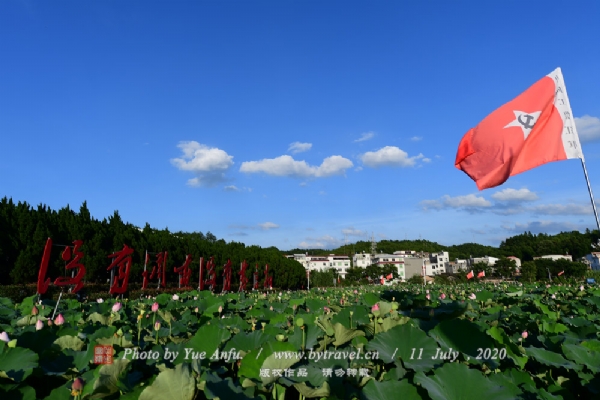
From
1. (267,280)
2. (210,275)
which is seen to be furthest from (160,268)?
(267,280)

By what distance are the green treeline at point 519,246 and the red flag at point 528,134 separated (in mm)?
74859

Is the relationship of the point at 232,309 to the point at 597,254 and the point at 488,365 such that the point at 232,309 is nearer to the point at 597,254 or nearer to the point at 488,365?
the point at 488,365

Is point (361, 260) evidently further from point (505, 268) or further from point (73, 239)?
point (73, 239)

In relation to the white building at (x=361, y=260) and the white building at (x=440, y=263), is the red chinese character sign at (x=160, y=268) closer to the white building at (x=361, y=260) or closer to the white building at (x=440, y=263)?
the white building at (x=361, y=260)

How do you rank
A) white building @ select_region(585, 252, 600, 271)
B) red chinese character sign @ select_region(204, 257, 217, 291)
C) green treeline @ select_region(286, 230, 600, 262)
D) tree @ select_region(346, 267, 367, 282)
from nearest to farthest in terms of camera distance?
red chinese character sign @ select_region(204, 257, 217, 291)
tree @ select_region(346, 267, 367, 282)
white building @ select_region(585, 252, 600, 271)
green treeline @ select_region(286, 230, 600, 262)

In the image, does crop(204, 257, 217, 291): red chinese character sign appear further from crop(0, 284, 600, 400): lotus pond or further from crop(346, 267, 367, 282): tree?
crop(346, 267, 367, 282): tree

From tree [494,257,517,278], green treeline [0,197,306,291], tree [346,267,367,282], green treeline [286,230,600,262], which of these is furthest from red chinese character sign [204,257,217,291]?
green treeline [286,230,600,262]

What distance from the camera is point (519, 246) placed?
103 m

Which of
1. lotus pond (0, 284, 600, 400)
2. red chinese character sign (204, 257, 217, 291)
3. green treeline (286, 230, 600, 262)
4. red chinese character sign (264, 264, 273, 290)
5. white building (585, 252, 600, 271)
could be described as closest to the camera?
lotus pond (0, 284, 600, 400)

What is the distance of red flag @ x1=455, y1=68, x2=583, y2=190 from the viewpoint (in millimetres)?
5391

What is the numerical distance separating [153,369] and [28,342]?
40 centimetres

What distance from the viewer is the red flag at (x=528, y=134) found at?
5391mm

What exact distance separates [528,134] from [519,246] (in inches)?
4454

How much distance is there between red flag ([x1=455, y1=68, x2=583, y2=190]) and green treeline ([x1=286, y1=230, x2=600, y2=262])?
74859mm
